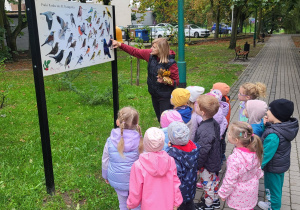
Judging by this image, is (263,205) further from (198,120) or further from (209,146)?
(198,120)

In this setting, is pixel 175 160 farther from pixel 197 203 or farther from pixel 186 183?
pixel 197 203

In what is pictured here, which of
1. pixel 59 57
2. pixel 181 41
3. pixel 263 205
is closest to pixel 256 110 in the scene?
pixel 263 205

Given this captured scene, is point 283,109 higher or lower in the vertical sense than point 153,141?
higher

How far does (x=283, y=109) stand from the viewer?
117 inches

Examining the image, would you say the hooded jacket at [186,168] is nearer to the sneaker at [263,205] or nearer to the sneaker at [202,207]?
the sneaker at [202,207]

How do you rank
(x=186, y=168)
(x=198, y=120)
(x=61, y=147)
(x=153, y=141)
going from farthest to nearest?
1. (x=61, y=147)
2. (x=198, y=120)
3. (x=186, y=168)
4. (x=153, y=141)

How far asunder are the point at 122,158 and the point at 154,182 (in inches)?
18.1

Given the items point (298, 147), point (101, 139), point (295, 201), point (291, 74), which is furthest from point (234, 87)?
point (295, 201)

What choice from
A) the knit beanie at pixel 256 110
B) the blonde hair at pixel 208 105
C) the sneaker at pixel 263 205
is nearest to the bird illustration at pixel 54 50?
the blonde hair at pixel 208 105

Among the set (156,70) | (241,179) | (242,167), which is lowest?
(241,179)

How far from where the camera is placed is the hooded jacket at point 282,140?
2994mm

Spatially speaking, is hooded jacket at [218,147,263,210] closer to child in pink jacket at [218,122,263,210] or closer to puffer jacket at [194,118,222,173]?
child in pink jacket at [218,122,263,210]

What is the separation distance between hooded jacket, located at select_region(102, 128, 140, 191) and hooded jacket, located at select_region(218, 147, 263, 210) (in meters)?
0.94

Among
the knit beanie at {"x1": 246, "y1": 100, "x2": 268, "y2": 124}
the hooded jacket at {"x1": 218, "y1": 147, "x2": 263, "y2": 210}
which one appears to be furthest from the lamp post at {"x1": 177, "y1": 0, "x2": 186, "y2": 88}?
the hooded jacket at {"x1": 218, "y1": 147, "x2": 263, "y2": 210}
